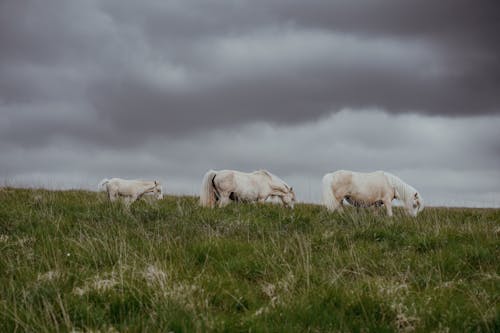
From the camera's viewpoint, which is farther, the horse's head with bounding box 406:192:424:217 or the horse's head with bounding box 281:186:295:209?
the horse's head with bounding box 281:186:295:209

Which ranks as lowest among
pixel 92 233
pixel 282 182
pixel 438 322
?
pixel 438 322

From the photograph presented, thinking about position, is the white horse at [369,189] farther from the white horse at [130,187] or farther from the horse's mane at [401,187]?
the white horse at [130,187]

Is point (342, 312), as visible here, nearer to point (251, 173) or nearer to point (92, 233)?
point (92, 233)

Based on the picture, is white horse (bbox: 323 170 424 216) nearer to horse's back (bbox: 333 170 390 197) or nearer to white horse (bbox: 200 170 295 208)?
horse's back (bbox: 333 170 390 197)

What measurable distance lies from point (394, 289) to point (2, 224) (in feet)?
28.7

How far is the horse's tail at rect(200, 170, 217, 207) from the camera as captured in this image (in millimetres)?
17992

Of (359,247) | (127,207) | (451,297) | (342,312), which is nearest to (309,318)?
(342,312)

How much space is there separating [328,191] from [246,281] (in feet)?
37.4

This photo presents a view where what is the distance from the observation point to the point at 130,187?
23844 millimetres

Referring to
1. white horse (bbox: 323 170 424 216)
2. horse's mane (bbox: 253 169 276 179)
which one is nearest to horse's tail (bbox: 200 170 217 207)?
horse's mane (bbox: 253 169 276 179)

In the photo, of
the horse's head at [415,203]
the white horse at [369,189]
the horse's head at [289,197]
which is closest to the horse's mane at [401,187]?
the white horse at [369,189]

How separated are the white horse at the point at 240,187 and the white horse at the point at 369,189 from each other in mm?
2081

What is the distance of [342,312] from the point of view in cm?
515

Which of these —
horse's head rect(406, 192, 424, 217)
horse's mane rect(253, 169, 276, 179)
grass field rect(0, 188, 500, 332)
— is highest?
horse's mane rect(253, 169, 276, 179)
